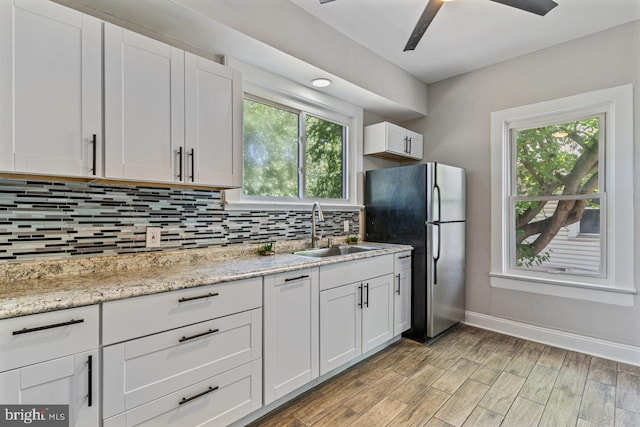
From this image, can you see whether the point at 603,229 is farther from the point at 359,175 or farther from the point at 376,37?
the point at 376,37

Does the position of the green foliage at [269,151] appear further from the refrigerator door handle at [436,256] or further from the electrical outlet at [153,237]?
the refrigerator door handle at [436,256]

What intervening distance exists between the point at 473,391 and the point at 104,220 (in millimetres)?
2546

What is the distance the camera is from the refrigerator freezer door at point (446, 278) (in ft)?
9.40

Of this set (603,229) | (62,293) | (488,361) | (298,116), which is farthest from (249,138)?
(603,229)

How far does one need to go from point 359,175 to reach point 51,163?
8.52 feet

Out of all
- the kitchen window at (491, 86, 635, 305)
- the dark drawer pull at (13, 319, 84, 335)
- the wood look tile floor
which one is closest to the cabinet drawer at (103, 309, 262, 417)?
the dark drawer pull at (13, 319, 84, 335)

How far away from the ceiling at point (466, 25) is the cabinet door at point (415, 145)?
2.56 feet

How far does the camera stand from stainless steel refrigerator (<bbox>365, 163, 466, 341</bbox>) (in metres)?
2.86

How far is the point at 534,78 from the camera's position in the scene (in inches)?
117

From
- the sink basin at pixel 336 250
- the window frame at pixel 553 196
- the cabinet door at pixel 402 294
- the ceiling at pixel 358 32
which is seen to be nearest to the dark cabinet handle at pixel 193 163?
the ceiling at pixel 358 32

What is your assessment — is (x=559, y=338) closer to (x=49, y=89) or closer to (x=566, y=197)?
(x=566, y=197)

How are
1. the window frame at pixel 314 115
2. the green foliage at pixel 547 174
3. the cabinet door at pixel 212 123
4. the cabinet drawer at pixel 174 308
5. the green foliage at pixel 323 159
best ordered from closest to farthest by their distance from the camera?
the cabinet drawer at pixel 174 308 → the cabinet door at pixel 212 123 → the window frame at pixel 314 115 → the green foliage at pixel 547 174 → the green foliage at pixel 323 159

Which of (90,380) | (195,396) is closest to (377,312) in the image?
(195,396)

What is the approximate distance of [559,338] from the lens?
281 centimetres
